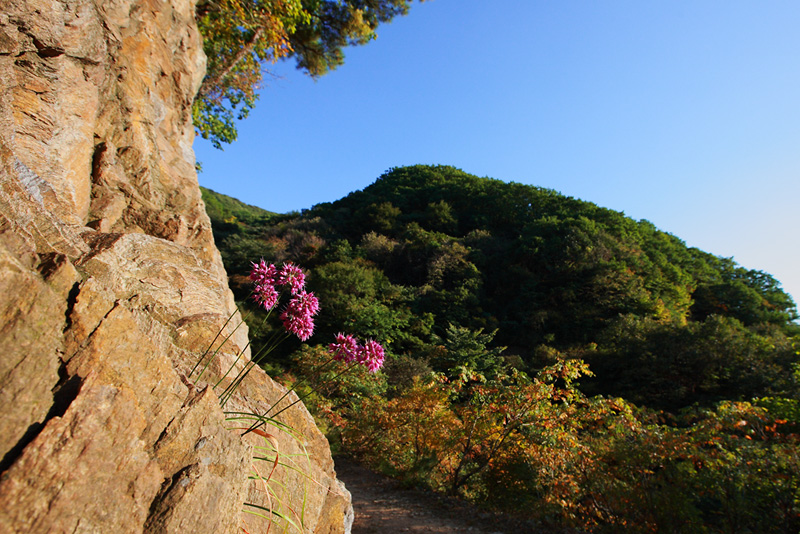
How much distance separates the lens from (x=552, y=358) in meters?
12.8

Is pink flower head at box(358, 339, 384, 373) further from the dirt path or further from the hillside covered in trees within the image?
the dirt path

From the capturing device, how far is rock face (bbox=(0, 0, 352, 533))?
1.07m

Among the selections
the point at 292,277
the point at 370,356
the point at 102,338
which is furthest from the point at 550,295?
the point at 102,338

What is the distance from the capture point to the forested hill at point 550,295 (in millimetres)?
9758

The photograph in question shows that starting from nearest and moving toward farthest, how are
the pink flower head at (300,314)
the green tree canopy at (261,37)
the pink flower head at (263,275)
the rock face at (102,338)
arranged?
the rock face at (102,338) → the pink flower head at (300,314) → the pink flower head at (263,275) → the green tree canopy at (261,37)

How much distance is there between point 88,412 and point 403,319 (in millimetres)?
13992

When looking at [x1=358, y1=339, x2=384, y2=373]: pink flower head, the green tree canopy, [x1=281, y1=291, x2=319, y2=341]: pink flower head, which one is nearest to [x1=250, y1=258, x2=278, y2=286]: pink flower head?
[x1=281, y1=291, x2=319, y2=341]: pink flower head

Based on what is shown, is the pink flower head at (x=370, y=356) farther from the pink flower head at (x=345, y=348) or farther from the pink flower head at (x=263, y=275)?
the pink flower head at (x=263, y=275)

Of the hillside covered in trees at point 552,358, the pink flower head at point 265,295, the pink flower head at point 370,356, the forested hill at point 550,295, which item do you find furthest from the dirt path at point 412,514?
the forested hill at point 550,295

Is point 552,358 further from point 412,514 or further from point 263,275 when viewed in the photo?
point 263,275

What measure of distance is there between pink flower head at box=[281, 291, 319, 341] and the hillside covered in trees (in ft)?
1.06

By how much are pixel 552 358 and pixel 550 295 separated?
5.27 m

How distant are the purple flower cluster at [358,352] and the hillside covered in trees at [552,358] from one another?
56cm

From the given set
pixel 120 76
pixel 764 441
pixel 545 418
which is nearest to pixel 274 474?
pixel 545 418
